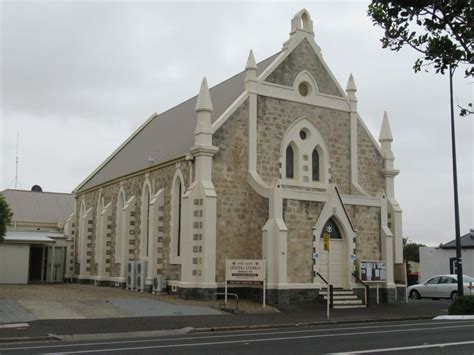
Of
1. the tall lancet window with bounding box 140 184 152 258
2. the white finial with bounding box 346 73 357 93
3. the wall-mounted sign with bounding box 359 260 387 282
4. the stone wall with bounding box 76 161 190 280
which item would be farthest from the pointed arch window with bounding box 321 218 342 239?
the tall lancet window with bounding box 140 184 152 258

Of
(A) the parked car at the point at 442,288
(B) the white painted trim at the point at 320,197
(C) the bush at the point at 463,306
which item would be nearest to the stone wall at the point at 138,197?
(B) the white painted trim at the point at 320,197

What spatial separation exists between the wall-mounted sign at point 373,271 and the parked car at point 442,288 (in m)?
6.12

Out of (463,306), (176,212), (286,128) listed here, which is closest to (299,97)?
(286,128)

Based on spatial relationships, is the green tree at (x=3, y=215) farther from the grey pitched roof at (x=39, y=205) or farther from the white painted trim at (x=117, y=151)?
the grey pitched roof at (x=39, y=205)

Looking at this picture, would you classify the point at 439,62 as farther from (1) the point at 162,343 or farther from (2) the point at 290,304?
(2) the point at 290,304

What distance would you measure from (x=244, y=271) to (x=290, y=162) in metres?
6.74

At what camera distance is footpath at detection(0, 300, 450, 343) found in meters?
16.7

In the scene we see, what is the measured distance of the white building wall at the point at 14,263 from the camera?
35.2 metres

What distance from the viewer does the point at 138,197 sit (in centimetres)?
3294

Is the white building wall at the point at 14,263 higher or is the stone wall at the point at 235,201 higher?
the stone wall at the point at 235,201

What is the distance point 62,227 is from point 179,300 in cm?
2654

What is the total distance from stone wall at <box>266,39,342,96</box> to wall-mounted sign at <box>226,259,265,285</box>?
28.6 ft

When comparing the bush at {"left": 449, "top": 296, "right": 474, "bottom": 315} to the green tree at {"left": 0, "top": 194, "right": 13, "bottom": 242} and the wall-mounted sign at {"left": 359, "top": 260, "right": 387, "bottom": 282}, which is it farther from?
the green tree at {"left": 0, "top": 194, "right": 13, "bottom": 242}

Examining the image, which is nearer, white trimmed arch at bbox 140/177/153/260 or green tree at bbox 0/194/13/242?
green tree at bbox 0/194/13/242
